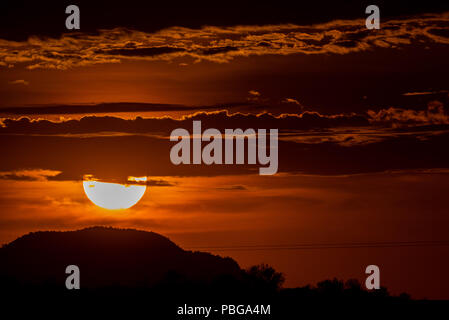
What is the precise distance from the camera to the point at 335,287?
156 metres
